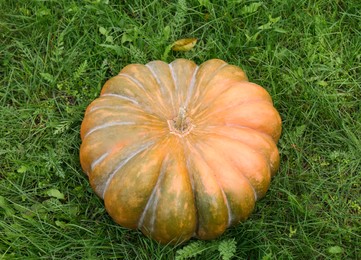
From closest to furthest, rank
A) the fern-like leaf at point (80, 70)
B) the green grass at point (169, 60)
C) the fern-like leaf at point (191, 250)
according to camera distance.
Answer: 1. the fern-like leaf at point (191, 250)
2. the green grass at point (169, 60)
3. the fern-like leaf at point (80, 70)

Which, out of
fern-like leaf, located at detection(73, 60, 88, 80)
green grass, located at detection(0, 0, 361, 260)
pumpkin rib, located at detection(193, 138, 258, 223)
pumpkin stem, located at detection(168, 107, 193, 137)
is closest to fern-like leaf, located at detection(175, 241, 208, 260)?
green grass, located at detection(0, 0, 361, 260)

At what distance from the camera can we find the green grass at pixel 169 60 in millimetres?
3268

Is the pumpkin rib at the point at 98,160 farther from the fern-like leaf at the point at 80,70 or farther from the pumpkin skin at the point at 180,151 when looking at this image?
the fern-like leaf at the point at 80,70

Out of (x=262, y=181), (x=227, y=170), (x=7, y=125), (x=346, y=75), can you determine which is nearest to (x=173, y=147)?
(x=227, y=170)

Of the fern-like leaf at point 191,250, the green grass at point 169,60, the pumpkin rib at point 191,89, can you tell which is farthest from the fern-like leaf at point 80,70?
the fern-like leaf at point 191,250

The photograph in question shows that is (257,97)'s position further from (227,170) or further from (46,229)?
(46,229)

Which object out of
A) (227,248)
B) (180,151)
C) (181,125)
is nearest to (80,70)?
(181,125)

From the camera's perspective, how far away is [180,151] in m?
2.77

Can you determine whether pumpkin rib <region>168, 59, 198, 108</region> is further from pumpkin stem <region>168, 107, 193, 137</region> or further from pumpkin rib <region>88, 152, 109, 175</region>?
pumpkin rib <region>88, 152, 109, 175</region>

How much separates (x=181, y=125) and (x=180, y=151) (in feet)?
0.53

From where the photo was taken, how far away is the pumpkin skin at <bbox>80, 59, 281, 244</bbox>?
9.00ft

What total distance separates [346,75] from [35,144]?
7.85 ft

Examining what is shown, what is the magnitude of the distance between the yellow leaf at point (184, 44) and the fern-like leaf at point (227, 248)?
155 centimetres

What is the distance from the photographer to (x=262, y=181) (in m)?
2.90
